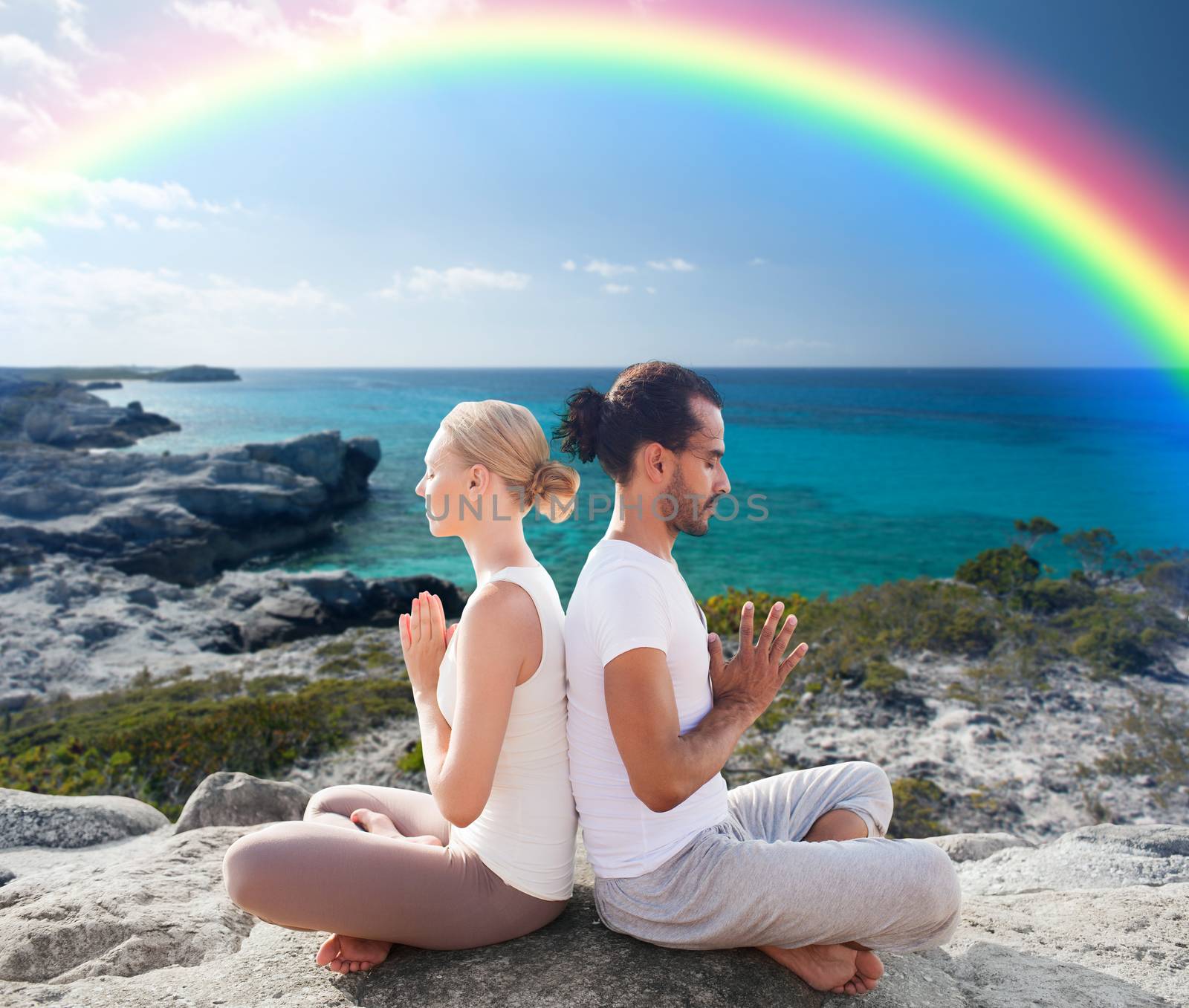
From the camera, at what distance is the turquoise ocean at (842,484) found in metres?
26.4

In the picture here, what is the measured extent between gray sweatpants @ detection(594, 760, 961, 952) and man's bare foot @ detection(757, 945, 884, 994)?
102 millimetres

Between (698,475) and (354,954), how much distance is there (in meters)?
2.14

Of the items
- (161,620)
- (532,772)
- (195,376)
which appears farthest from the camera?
(195,376)

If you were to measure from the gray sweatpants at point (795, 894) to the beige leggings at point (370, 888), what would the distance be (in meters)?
0.52

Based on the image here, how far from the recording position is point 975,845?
16.5 feet

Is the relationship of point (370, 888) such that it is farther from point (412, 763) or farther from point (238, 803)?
point (412, 763)

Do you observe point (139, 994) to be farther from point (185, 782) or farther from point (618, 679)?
point (185, 782)

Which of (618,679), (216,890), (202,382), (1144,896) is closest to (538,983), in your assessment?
(618,679)

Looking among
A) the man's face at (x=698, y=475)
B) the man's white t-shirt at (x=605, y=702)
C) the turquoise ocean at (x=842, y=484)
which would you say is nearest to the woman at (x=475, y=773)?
the man's white t-shirt at (x=605, y=702)

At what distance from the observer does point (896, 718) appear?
9.78m

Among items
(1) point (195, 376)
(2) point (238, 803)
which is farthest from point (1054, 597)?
(1) point (195, 376)

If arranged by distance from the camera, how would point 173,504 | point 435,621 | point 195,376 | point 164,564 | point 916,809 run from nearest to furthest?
point 435,621 → point 916,809 → point 164,564 → point 173,504 → point 195,376

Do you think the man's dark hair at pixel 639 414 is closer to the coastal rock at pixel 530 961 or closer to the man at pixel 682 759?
the man at pixel 682 759

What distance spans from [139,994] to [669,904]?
6.12ft
